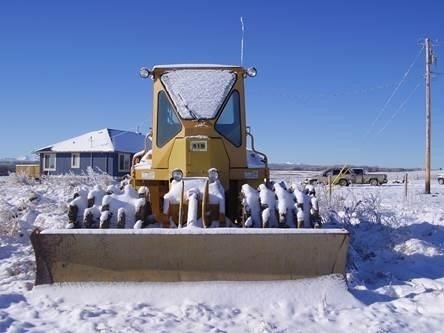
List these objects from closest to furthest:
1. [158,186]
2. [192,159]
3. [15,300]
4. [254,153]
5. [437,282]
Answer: [15,300] < [437,282] < [192,159] < [158,186] < [254,153]

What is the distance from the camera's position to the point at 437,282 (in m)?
6.17

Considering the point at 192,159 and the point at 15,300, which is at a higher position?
the point at 192,159

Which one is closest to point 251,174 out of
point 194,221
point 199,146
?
point 199,146

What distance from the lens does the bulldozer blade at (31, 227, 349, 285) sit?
539 cm

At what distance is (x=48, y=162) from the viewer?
144ft

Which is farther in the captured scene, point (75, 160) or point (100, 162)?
point (75, 160)

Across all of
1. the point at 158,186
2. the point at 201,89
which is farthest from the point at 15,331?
the point at 201,89

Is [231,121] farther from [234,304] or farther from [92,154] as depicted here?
[92,154]

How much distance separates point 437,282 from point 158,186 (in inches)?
148

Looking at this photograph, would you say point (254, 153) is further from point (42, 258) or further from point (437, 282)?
point (42, 258)

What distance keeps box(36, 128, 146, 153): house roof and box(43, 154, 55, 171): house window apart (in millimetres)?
673

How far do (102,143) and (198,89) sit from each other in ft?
119

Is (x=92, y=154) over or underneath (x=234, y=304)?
over

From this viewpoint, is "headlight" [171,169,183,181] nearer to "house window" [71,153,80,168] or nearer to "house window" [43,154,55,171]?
"house window" [71,153,80,168]
